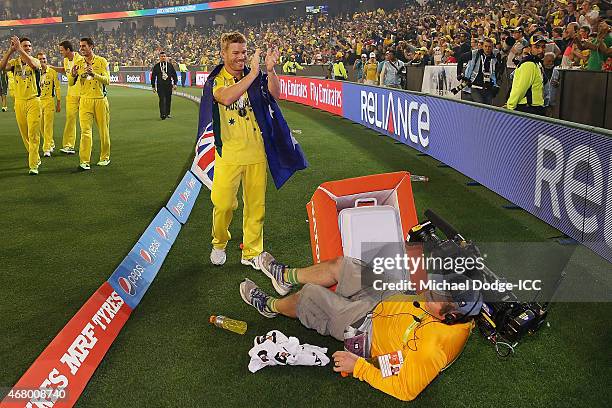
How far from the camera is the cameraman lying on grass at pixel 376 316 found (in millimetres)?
3361

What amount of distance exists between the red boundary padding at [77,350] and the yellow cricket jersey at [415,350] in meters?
1.78

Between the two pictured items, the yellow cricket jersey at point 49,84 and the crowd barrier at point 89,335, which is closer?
the crowd barrier at point 89,335

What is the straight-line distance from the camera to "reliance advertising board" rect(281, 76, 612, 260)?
5738mm

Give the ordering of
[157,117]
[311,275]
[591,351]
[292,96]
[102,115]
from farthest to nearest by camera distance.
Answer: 1. [292,96]
2. [157,117]
3. [102,115]
4. [311,275]
5. [591,351]

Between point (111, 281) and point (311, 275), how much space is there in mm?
1865

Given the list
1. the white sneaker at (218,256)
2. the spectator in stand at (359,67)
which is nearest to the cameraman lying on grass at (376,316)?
the white sneaker at (218,256)

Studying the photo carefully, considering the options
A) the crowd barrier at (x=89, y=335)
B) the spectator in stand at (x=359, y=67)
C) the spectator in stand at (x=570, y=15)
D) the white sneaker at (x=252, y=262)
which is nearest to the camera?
the crowd barrier at (x=89, y=335)

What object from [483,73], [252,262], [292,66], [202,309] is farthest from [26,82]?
[292,66]

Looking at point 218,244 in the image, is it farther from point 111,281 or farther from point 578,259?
point 578,259

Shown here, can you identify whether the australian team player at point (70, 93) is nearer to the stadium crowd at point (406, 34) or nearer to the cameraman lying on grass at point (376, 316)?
the cameraman lying on grass at point (376, 316)

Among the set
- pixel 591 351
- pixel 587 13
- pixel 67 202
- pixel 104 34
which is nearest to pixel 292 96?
pixel 587 13

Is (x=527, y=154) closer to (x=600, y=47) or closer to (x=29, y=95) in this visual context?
(x=600, y=47)

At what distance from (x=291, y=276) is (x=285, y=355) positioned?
0.98 meters

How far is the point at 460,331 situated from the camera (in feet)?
11.1
